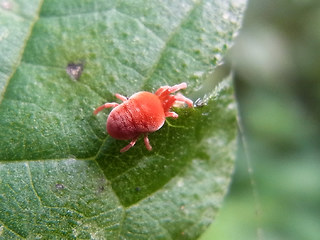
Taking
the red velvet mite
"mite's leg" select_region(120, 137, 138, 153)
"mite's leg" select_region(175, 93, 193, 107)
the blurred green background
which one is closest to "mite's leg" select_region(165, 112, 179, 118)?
the red velvet mite

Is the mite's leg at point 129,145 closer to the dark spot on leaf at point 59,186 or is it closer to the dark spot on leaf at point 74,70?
the dark spot on leaf at point 59,186

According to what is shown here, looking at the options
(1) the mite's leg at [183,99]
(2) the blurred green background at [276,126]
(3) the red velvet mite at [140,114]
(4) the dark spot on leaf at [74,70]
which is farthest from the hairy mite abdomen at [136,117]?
(2) the blurred green background at [276,126]

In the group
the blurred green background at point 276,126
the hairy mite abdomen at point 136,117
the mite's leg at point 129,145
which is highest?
the hairy mite abdomen at point 136,117

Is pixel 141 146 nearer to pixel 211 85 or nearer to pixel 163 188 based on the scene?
pixel 163 188

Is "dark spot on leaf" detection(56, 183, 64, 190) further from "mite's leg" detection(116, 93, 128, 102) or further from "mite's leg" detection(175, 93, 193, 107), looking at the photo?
"mite's leg" detection(175, 93, 193, 107)

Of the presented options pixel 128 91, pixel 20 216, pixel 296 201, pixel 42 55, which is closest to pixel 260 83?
pixel 296 201

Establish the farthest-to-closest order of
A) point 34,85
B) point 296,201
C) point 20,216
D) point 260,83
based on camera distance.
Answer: point 260,83 → point 296,201 → point 34,85 → point 20,216

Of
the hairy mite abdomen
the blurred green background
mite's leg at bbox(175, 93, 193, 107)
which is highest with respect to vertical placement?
mite's leg at bbox(175, 93, 193, 107)
